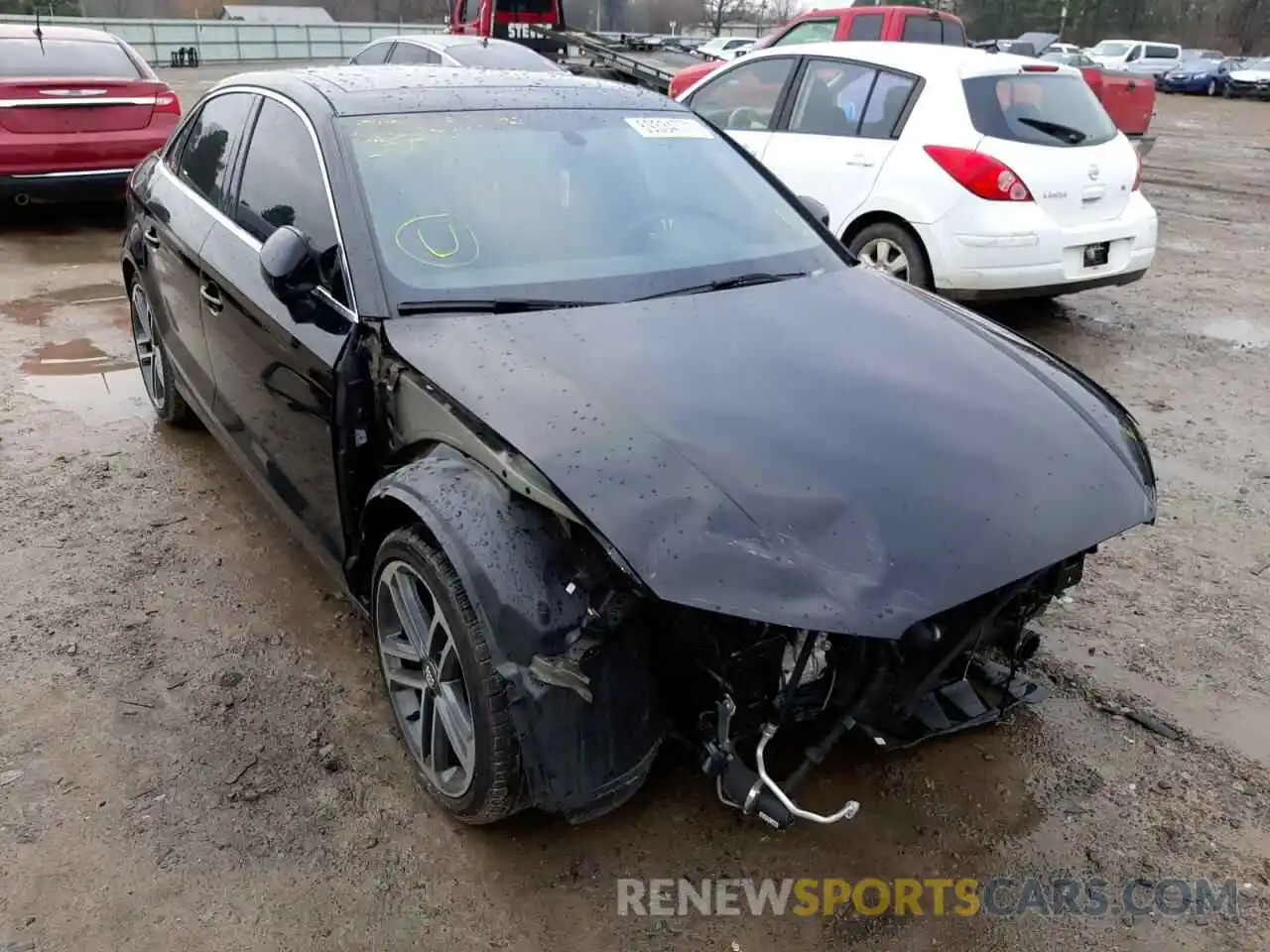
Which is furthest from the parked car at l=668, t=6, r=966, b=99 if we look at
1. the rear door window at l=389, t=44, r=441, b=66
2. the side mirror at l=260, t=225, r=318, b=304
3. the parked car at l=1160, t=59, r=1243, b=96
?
the parked car at l=1160, t=59, r=1243, b=96

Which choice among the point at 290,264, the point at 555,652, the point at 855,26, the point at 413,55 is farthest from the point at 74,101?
the point at 855,26

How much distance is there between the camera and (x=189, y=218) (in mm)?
3936

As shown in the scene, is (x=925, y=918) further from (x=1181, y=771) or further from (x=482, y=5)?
(x=482, y=5)

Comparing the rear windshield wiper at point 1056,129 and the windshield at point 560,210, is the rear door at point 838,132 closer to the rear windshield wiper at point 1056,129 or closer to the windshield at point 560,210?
the rear windshield wiper at point 1056,129

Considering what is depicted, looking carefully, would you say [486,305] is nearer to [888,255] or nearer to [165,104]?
[888,255]

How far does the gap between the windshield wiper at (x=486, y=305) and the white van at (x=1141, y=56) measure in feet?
113

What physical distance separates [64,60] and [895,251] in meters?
6.79

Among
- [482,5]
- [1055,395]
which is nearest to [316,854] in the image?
[1055,395]

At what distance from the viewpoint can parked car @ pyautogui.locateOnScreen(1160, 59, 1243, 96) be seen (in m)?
30.3

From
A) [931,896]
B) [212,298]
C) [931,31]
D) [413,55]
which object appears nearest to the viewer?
[931,896]

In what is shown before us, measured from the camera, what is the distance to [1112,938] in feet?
7.65

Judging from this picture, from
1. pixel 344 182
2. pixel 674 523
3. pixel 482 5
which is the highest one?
pixel 482 5

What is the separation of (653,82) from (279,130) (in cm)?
1159

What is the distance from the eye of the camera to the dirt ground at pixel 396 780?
2352mm
